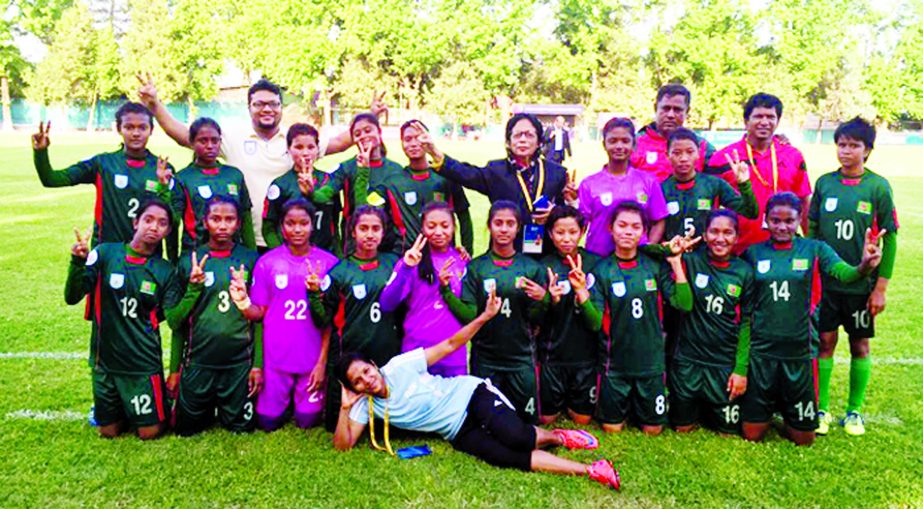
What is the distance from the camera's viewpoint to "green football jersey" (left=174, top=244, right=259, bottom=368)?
4590 millimetres

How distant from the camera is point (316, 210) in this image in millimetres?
5195

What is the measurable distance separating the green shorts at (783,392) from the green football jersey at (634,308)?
60cm

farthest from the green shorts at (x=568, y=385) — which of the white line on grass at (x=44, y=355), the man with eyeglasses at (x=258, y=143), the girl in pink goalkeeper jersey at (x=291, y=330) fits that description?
the white line on grass at (x=44, y=355)

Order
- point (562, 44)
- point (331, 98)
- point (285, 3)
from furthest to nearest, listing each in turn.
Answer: point (562, 44)
point (331, 98)
point (285, 3)

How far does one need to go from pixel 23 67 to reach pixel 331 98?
2202 centimetres

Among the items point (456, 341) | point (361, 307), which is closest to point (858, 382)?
point (456, 341)

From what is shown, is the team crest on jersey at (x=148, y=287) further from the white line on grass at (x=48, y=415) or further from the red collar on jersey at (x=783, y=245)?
the red collar on jersey at (x=783, y=245)

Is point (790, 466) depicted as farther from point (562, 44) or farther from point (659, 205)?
point (562, 44)

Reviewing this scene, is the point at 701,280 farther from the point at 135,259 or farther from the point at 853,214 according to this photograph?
the point at 135,259

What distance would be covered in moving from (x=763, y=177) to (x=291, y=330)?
3561 millimetres

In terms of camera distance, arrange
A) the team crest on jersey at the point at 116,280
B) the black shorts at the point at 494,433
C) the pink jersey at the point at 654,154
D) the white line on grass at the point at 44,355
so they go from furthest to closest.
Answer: the white line on grass at the point at 44,355, the pink jersey at the point at 654,154, the team crest on jersey at the point at 116,280, the black shorts at the point at 494,433

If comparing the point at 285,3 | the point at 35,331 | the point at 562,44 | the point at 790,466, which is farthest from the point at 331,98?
the point at 790,466

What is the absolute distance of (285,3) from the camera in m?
48.5

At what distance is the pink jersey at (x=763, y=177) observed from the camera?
5.12 metres
